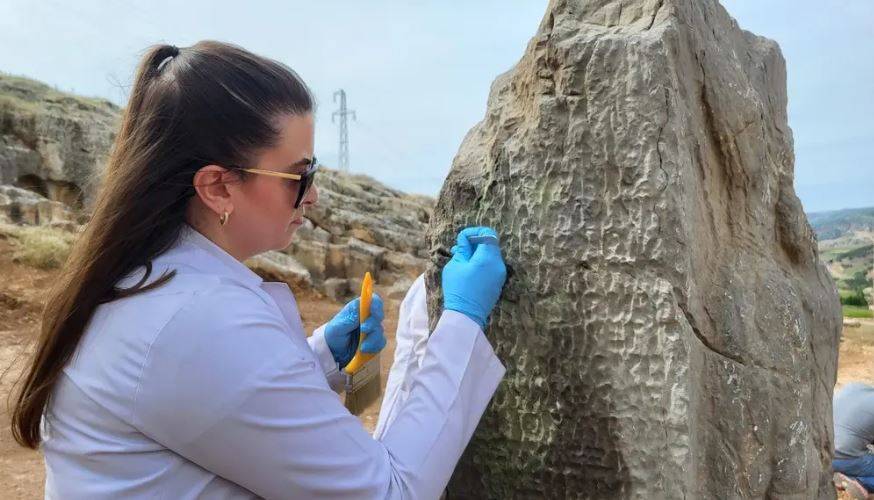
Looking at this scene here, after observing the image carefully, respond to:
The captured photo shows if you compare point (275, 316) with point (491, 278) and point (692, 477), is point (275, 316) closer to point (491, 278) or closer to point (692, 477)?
point (491, 278)

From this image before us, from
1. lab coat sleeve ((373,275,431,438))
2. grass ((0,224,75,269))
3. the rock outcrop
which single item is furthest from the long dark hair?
the rock outcrop

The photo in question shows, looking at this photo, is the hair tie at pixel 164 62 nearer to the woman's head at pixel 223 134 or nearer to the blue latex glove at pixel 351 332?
the woman's head at pixel 223 134

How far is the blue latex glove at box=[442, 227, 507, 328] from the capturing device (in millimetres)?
1709

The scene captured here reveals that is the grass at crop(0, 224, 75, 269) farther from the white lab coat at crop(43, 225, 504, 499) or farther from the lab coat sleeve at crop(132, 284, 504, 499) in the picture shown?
the lab coat sleeve at crop(132, 284, 504, 499)

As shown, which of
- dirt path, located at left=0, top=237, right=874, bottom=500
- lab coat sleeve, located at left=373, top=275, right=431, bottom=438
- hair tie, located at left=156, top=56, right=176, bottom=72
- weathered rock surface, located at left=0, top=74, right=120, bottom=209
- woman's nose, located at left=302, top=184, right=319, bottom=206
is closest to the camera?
hair tie, located at left=156, top=56, right=176, bottom=72

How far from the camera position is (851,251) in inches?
1304

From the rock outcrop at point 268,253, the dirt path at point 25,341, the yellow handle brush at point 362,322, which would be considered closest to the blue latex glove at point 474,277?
the yellow handle brush at point 362,322

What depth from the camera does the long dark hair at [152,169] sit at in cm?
129

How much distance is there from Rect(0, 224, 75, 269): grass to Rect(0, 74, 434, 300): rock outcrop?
960 millimetres

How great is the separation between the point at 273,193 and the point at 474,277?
1.85 ft

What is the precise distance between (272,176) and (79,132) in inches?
582

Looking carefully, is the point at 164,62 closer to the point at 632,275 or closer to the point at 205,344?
the point at 205,344

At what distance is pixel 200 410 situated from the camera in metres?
1.14

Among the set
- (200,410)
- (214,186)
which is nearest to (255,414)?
(200,410)
